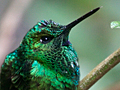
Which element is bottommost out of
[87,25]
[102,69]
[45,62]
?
[87,25]

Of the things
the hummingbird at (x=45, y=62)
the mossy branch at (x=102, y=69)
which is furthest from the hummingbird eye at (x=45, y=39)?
the mossy branch at (x=102, y=69)

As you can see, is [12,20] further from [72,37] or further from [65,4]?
[65,4]

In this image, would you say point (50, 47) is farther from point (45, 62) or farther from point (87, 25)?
point (87, 25)

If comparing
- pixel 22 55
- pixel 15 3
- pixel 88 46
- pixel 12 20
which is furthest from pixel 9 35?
pixel 22 55

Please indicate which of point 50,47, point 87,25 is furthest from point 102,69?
point 87,25

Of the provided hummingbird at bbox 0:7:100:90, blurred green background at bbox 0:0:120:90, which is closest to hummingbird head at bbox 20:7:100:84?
hummingbird at bbox 0:7:100:90

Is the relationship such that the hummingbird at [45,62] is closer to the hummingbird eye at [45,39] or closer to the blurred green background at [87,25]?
the hummingbird eye at [45,39]

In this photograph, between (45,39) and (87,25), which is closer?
(45,39)
